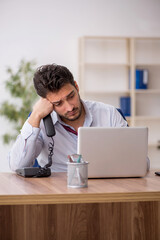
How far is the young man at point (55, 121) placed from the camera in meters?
2.21

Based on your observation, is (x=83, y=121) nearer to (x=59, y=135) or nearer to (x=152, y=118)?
(x=59, y=135)

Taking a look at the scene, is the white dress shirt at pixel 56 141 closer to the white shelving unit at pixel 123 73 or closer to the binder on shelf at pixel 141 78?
the white shelving unit at pixel 123 73

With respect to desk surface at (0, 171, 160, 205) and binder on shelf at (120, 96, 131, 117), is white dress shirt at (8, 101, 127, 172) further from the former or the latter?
binder on shelf at (120, 96, 131, 117)

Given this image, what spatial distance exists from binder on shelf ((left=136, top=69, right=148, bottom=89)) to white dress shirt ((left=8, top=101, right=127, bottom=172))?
10.4ft

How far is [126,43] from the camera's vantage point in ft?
19.0

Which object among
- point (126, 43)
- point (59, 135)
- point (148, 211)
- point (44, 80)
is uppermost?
point (126, 43)

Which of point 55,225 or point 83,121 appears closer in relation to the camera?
point 55,225

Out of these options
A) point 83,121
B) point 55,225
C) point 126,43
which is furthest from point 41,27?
point 55,225

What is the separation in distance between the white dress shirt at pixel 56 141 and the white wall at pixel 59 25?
3059 mm

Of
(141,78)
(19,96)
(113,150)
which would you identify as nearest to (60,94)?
(113,150)

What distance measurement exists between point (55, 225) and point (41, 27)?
4105mm

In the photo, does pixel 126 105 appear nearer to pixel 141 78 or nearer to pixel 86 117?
pixel 141 78

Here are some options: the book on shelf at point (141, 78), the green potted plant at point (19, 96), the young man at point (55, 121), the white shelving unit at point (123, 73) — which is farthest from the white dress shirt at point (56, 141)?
the book on shelf at point (141, 78)

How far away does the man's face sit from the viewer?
231cm
